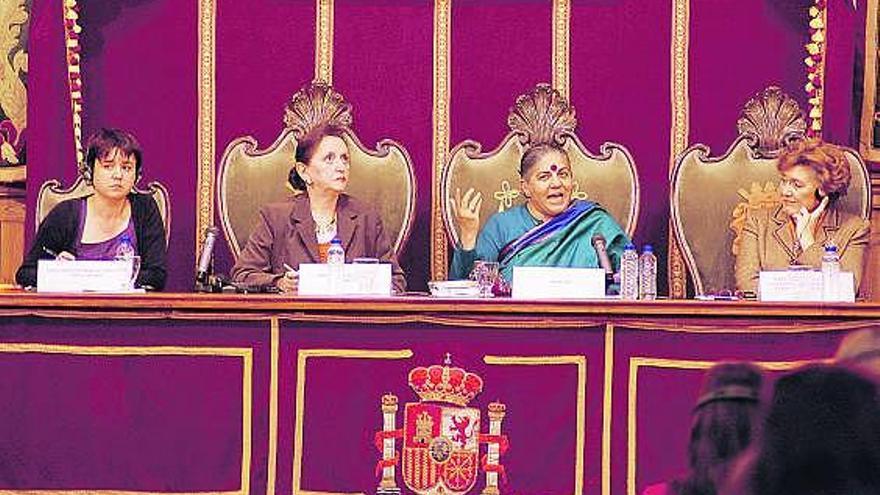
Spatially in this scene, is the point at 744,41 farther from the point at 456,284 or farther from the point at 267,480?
the point at 267,480

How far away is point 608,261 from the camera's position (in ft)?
14.0

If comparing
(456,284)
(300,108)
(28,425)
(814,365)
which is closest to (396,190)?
(300,108)

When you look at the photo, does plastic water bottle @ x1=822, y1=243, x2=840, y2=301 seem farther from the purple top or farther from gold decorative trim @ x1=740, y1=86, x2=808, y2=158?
the purple top

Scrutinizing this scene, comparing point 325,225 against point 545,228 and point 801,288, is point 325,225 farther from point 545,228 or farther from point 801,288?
point 801,288

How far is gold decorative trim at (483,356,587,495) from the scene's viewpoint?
3.74 metres

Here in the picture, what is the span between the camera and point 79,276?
3977 millimetres

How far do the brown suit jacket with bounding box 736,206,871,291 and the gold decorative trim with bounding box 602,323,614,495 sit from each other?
100 cm

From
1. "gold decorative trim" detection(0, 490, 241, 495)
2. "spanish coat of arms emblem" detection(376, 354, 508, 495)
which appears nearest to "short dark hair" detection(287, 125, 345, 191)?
"spanish coat of arms emblem" detection(376, 354, 508, 495)

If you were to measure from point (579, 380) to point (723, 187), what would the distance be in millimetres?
1671

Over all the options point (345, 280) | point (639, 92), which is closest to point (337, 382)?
point (345, 280)

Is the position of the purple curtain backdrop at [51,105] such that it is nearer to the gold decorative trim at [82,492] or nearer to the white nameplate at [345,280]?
the white nameplate at [345,280]

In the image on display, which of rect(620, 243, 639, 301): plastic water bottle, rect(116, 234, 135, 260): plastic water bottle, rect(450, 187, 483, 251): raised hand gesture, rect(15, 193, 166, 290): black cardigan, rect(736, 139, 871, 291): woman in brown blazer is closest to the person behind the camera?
rect(620, 243, 639, 301): plastic water bottle

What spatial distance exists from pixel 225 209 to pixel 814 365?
4446 millimetres

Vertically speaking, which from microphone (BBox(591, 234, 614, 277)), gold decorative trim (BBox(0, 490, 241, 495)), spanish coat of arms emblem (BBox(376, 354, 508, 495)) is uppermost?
microphone (BBox(591, 234, 614, 277))
